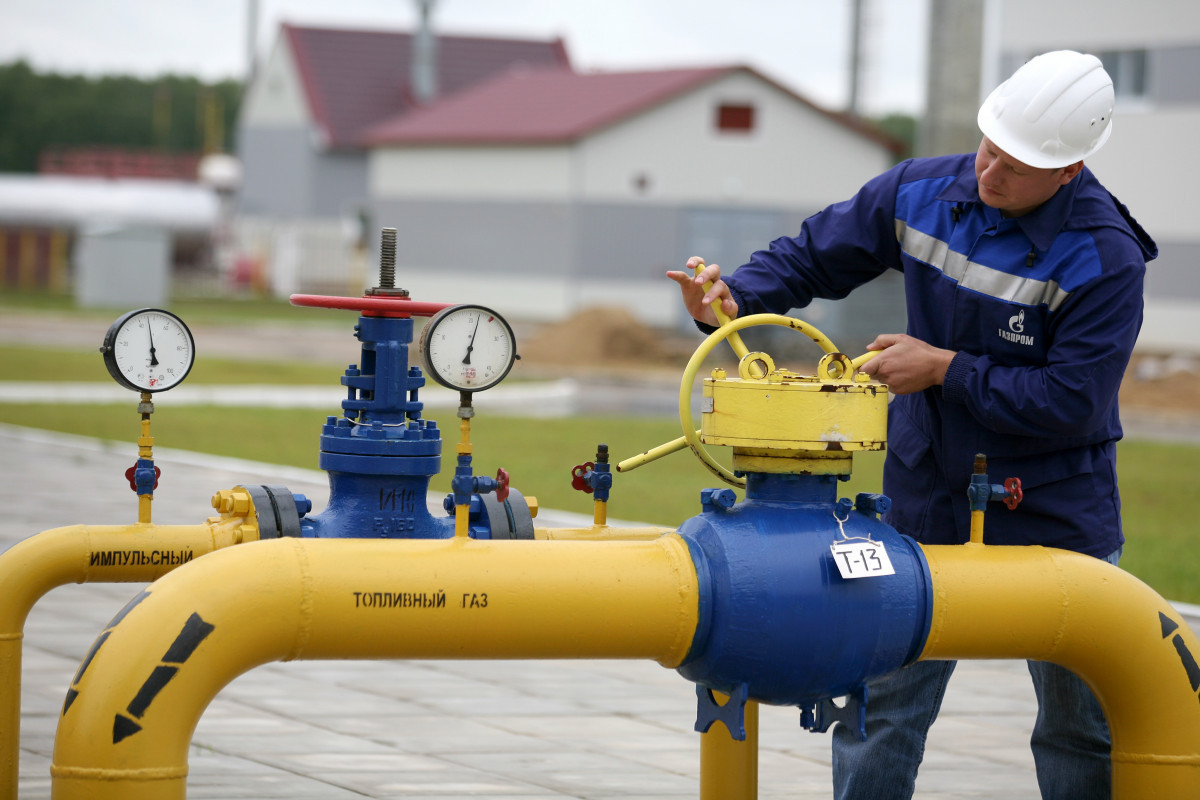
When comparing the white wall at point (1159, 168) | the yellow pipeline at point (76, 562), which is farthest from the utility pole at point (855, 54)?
the yellow pipeline at point (76, 562)

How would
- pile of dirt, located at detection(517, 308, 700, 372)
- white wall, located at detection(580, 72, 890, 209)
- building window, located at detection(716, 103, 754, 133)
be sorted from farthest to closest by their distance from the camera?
building window, located at detection(716, 103, 754, 133) → white wall, located at detection(580, 72, 890, 209) → pile of dirt, located at detection(517, 308, 700, 372)

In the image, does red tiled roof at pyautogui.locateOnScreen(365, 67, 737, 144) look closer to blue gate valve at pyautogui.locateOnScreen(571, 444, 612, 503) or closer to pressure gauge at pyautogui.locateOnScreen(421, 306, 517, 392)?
blue gate valve at pyautogui.locateOnScreen(571, 444, 612, 503)

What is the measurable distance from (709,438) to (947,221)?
75cm

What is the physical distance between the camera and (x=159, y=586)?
8.72 ft

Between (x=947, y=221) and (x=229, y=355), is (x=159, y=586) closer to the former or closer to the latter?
(x=947, y=221)

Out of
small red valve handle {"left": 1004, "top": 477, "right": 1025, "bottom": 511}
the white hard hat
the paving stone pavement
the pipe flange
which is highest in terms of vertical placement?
the white hard hat

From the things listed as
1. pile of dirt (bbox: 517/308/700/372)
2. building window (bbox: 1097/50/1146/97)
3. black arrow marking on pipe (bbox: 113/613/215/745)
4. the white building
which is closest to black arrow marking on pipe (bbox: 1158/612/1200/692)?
black arrow marking on pipe (bbox: 113/613/215/745)

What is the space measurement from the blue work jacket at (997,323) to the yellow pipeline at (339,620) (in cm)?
71

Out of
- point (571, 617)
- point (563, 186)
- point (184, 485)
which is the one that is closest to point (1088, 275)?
point (571, 617)

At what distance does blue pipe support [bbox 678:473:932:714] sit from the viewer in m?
2.87

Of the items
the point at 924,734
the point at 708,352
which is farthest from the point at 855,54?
the point at 708,352

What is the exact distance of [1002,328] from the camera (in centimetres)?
322

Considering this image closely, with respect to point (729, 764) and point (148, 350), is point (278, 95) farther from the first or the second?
point (729, 764)

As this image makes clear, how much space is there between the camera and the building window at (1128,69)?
77.9 ft
